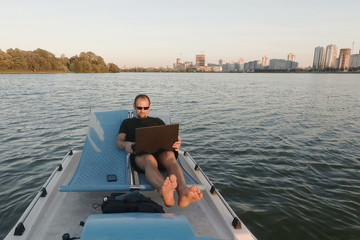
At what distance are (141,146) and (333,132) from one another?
12.0 meters

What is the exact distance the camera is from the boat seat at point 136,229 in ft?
6.36

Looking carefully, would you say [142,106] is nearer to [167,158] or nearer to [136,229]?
[167,158]

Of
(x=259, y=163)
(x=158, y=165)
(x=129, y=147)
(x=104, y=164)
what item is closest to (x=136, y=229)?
(x=158, y=165)

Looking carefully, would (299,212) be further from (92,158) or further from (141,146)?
(92,158)

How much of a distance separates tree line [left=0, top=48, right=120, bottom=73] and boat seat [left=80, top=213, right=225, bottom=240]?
87.7m

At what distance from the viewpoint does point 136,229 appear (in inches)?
79.0

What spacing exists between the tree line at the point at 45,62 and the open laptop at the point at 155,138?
282ft

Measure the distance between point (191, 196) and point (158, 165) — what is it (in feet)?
4.21

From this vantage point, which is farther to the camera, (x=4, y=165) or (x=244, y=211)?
(x=4, y=165)

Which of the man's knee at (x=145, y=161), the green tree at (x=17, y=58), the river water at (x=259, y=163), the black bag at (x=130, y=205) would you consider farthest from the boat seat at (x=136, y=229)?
the green tree at (x=17, y=58)

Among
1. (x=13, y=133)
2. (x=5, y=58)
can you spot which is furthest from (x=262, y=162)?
(x=5, y=58)

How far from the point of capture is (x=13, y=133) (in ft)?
36.6

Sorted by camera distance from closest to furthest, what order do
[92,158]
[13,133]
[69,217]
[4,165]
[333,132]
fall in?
[69,217], [92,158], [4,165], [13,133], [333,132]

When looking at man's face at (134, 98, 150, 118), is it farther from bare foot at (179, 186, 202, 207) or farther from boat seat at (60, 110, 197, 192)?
bare foot at (179, 186, 202, 207)
